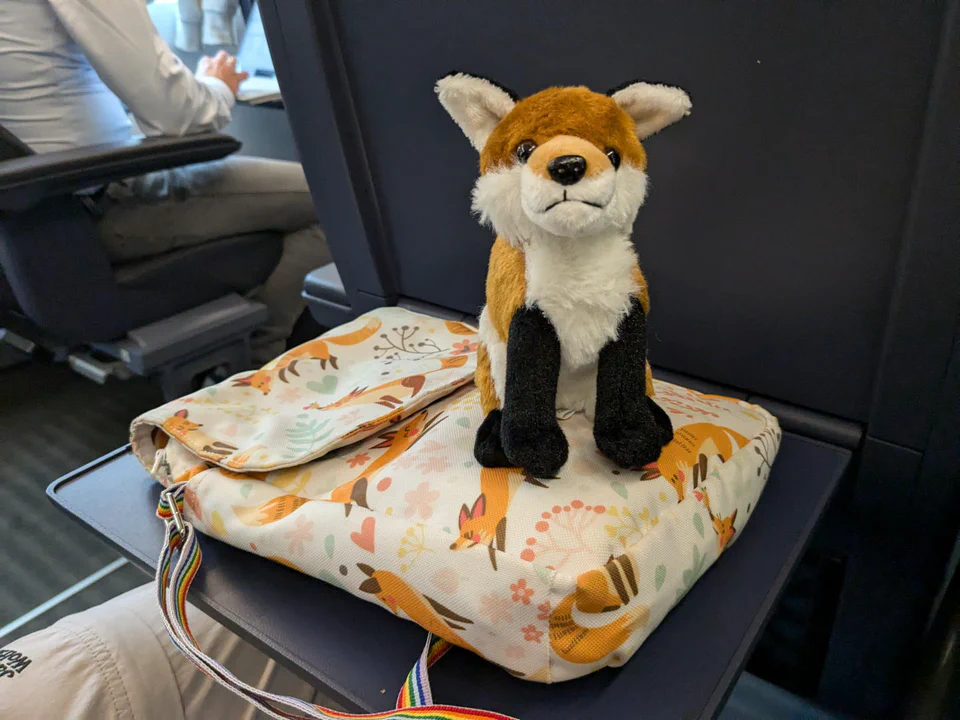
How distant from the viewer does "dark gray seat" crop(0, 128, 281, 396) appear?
3.19ft

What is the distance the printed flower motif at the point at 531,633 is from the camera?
40cm

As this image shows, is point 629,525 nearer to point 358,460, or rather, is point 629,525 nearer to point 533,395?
point 533,395

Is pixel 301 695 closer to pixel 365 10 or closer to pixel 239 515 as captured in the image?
pixel 239 515

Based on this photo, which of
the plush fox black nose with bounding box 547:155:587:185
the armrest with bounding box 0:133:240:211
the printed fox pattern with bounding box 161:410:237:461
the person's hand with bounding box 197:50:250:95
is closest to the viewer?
the plush fox black nose with bounding box 547:155:587:185

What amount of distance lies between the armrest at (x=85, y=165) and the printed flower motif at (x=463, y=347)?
613mm

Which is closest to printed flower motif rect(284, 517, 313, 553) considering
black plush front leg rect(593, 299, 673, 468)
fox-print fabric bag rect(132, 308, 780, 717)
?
A: fox-print fabric bag rect(132, 308, 780, 717)

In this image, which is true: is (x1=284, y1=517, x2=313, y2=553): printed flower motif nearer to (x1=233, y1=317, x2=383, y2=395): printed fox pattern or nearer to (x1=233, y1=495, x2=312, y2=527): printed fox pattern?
(x1=233, y1=495, x2=312, y2=527): printed fox pattern

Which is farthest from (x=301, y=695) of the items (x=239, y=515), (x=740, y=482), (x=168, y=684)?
(x=740, y=482)

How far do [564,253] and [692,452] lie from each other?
18cm

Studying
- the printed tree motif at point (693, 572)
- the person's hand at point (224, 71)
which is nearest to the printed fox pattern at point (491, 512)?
the printed tree motif at point (693, 572)

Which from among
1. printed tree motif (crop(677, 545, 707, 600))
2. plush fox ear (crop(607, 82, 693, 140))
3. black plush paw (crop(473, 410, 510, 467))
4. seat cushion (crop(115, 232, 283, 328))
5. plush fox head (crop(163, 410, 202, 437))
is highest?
plush fox ear (crop(607, 82, 693, 140))

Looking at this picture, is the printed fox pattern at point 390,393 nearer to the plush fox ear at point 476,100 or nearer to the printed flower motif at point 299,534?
the printed flower motif at point 299,534

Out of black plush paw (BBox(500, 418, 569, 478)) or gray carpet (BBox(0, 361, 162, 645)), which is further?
gray carpet (BBox(0, 361, 162, 645))

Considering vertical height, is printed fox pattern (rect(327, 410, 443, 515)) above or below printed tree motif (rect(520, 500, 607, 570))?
below
